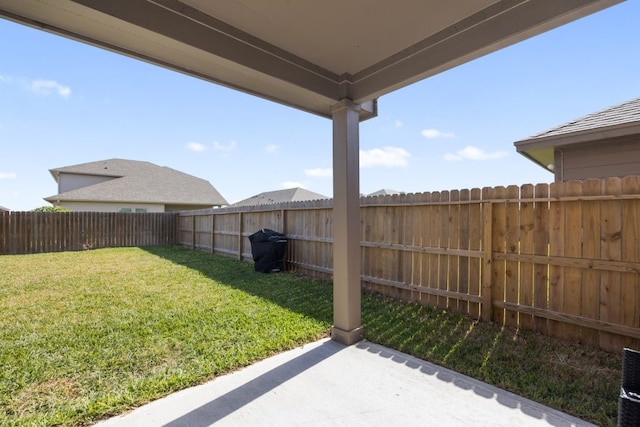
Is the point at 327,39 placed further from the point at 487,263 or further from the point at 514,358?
the point at 514,358

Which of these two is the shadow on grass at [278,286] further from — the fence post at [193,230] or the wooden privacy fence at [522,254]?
the fence post at [193,230]

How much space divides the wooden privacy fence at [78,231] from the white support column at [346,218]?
1247 centimetres

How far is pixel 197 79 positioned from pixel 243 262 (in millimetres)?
6368

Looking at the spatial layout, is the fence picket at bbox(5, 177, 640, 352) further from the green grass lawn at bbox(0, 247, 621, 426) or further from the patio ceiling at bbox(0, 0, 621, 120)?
the patio ceiling at bbox(0, 0, 621, 120)

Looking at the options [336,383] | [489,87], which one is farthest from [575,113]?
[336,383]

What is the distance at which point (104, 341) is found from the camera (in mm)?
3146

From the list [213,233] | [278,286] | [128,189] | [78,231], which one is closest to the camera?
[278,286]

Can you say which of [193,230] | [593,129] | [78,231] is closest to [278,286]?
[593,129]

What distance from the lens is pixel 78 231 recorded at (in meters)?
11.6

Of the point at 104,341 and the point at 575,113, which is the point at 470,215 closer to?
the point at 575,113

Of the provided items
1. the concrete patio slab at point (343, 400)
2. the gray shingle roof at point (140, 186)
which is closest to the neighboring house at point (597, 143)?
the concrete patio slab at point (343, 400)

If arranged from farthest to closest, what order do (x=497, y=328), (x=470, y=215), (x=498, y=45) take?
(x=470, y=215)
(x=497, y=328)
(x=498, y=45)

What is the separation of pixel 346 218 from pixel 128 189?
18572 mm

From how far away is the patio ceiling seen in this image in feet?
6.06
